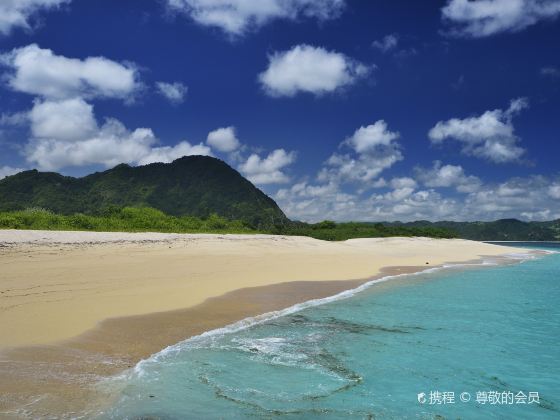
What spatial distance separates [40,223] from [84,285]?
23.3 meters

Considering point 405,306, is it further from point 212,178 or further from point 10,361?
point 212,178

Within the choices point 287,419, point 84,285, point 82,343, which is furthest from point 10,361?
point 84,285

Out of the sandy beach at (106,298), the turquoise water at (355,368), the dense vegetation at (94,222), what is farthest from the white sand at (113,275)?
the dense vegetation at (94,222)

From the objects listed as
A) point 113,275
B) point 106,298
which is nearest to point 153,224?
point 113,275

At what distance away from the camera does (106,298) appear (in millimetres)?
13227

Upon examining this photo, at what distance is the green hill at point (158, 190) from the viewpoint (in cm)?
13900

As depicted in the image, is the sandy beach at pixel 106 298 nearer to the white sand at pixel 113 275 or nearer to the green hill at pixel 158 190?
the white sand at pixel 113 275

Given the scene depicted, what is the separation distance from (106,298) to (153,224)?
35.0 meters

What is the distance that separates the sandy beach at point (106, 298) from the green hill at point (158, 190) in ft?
334

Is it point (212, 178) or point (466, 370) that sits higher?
point (212, 178)

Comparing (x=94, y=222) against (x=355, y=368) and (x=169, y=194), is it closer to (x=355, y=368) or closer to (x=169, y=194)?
(x=355, y=368)

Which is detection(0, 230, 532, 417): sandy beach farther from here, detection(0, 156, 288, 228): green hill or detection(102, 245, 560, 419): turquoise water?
detection(0, 156, 288, 228): green hill

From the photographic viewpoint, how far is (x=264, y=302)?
15.4 metres

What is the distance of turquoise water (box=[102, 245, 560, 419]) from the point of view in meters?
6.73
